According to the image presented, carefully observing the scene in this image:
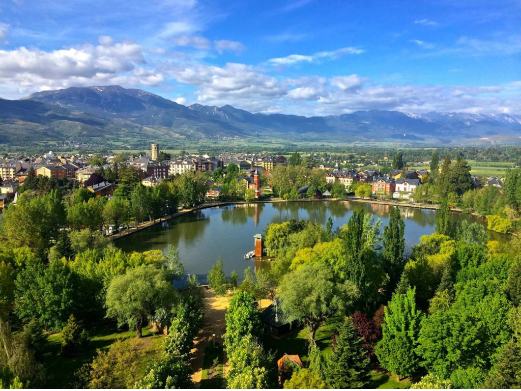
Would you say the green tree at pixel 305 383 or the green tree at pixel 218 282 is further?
the green tree at pixel 218 282

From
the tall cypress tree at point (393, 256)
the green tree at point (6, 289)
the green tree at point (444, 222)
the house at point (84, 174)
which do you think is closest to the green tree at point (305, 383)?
the tall cypress tree at point (393, 256)

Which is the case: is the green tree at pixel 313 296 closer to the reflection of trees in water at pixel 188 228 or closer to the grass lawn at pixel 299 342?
the grass lawn at pixel 299 342

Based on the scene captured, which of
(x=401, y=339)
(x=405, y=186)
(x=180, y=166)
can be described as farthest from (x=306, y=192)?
(x=401, y=339)

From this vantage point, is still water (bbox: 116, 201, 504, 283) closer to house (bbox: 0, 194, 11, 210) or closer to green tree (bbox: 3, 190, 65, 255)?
green tree (bbox: 3, 190, 65, 255)

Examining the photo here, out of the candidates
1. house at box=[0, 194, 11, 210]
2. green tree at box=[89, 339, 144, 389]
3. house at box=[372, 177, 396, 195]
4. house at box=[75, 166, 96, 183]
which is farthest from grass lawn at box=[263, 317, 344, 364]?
house at box=[75, 166, 96, 183]

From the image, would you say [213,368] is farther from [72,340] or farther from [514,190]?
[514,190]

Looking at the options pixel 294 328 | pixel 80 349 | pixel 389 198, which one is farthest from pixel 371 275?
pixel 389 198
